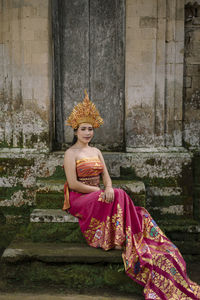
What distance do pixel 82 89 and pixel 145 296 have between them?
291 cm

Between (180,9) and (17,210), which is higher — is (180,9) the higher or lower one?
the higher one

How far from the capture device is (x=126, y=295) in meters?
2.95

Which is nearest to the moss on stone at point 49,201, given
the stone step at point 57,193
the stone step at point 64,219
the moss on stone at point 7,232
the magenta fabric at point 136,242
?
the stone step at point 57,193

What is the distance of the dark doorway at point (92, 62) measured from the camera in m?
4.50

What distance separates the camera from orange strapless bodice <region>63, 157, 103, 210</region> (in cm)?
339

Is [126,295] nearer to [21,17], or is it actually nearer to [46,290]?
[46,290]

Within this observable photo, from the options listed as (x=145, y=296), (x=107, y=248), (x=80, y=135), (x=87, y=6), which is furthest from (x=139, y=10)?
(x=145, y=296)

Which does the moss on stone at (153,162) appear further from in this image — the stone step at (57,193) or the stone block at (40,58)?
the stone block at (40,58)

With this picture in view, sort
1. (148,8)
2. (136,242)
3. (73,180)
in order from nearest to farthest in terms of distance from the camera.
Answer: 1. (136,242)
2. (73,180)
3. (148,8)

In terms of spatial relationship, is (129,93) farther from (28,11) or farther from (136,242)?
(136,242)

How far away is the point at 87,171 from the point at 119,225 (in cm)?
68

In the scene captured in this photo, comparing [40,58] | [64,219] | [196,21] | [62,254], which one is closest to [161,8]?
[196,21]

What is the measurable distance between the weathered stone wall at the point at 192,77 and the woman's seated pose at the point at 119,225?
1.57 meters

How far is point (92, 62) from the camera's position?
4.57 metres
